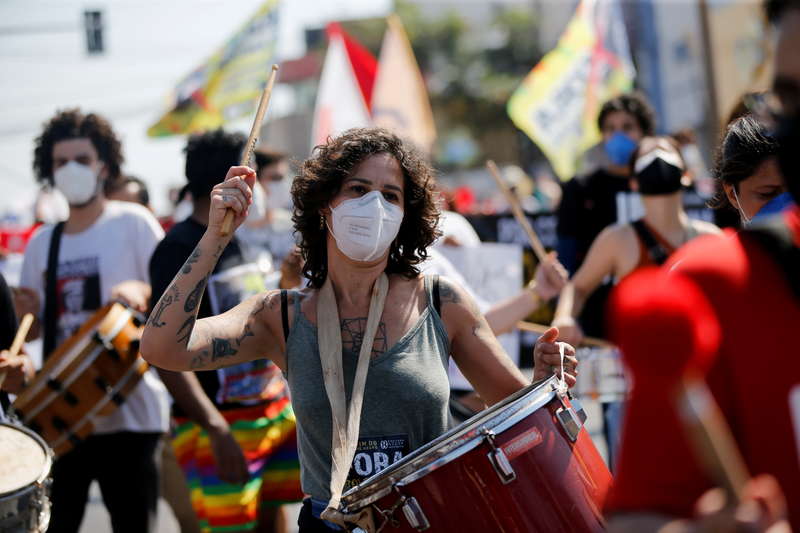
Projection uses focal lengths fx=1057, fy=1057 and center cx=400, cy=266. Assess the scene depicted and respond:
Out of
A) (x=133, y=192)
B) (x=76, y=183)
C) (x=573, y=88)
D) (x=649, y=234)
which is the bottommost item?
(x=649, y=234)

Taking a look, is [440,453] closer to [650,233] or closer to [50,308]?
[650,233]

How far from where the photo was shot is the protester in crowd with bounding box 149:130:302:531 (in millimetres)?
4406

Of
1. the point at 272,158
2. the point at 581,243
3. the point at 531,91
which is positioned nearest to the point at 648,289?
the point at 581,243

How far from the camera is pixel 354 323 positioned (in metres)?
3.15

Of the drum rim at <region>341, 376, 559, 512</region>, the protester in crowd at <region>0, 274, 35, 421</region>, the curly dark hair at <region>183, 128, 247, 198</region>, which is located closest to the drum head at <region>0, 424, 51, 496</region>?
the protester in crowd at <region>0, 274, 35, 421</region>

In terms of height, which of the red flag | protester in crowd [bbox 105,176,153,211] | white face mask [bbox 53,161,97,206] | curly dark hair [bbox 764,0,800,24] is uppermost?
the red flag

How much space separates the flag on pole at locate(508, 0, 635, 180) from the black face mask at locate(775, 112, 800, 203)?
7404mm

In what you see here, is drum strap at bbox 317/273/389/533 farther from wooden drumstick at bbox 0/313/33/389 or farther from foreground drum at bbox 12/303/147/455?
foreground drum at bbox 12/303/147/455

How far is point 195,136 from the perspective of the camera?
5191 mm

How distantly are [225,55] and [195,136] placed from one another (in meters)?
4.66

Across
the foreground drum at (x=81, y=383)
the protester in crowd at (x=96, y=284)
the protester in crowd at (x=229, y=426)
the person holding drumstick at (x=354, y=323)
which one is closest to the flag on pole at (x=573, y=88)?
the protester in crowd at (x=96, y=284)

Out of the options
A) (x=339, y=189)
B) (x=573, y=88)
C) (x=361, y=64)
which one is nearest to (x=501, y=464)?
(x=339, y=189)

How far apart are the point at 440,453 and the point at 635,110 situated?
4.79 metres

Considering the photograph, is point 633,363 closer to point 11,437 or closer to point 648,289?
point 648,289
